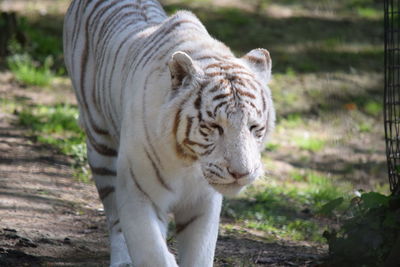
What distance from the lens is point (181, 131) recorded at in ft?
10.0

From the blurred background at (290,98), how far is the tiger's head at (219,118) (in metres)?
0.68

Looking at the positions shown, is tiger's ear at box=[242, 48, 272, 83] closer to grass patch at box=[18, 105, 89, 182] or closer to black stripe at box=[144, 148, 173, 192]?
black stripe at box=[144, 148, 173, 192]

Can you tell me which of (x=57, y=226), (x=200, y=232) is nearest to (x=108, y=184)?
(x=57, y=226)

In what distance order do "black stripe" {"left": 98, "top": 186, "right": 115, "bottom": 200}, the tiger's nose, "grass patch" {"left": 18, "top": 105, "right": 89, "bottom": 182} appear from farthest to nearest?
1. "grass patch" {"left": 18, "top": 105, "right": 89, "bottom": 182}
2. "black stripe" {"left": 98, "top": 186, "right": 115, "bottom": 200}
3. the tiger's nose

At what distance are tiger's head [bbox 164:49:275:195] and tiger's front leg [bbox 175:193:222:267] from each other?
33 cm

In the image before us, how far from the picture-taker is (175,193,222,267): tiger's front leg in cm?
333

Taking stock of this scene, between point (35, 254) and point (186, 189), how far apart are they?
3.53 ft

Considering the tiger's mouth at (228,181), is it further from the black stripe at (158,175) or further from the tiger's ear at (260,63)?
the tiger's ear at (260,63)

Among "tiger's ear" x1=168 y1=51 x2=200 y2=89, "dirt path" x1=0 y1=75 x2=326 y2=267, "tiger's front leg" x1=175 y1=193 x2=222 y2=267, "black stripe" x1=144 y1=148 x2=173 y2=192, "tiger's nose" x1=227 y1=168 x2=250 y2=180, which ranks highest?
"tiger's ear" x1=168 y1=51 x2=200 y2=89

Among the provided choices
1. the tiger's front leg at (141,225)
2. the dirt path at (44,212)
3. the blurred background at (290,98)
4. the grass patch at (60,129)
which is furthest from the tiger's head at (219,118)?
the grass patch at (60,129)

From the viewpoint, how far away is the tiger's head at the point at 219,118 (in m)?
2.91

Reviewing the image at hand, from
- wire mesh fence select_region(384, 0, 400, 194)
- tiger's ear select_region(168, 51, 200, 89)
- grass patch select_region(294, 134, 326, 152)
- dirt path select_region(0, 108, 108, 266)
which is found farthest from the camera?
grass patch select_region(294, 134, 326, 152)

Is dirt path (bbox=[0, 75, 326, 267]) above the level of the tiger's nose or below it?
below

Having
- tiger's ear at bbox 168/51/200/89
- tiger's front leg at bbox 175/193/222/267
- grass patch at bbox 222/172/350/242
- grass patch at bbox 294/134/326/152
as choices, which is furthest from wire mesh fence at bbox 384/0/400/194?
grass patch at bbox 294/134/326/152
